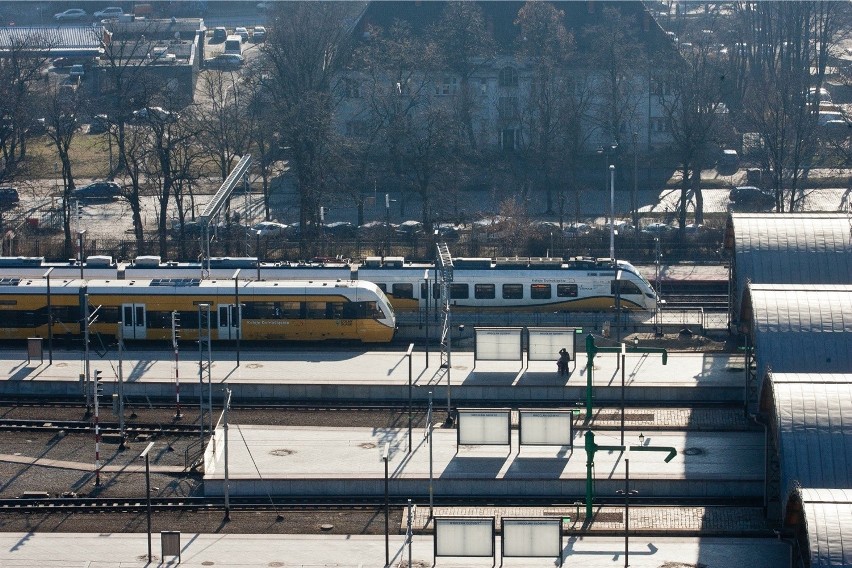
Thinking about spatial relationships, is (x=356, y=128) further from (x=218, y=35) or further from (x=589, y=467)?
(x=589, y=467)

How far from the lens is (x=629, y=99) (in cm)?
9562

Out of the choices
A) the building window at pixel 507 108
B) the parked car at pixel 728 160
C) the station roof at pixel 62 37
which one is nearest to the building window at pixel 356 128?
the building window at pixel 507 108

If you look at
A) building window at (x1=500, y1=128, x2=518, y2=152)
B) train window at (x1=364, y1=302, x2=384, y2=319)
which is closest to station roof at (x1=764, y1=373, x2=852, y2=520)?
train window at (x1=364, y1=302, x2=384, y2=319)

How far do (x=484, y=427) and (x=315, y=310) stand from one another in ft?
45.3

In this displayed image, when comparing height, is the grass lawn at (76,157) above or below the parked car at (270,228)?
above

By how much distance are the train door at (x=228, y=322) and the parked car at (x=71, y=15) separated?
85.3m

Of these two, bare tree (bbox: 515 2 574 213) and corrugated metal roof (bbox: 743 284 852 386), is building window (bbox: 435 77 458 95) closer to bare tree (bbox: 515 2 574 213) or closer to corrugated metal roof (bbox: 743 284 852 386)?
bare tree (bbox: 515 2 574 213)

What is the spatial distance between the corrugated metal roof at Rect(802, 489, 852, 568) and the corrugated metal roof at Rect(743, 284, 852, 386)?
11.1 m

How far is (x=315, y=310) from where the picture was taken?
61.3m

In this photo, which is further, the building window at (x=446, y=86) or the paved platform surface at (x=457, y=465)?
the building window at (x=446, y=86)

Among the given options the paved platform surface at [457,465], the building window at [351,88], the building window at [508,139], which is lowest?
the paved platform surface at [457,465]

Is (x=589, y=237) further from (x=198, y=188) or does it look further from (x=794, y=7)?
(x=794, y=7)

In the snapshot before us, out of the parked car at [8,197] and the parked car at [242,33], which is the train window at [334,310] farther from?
the parked car at [242,33]

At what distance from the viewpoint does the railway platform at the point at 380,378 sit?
55.3 m
